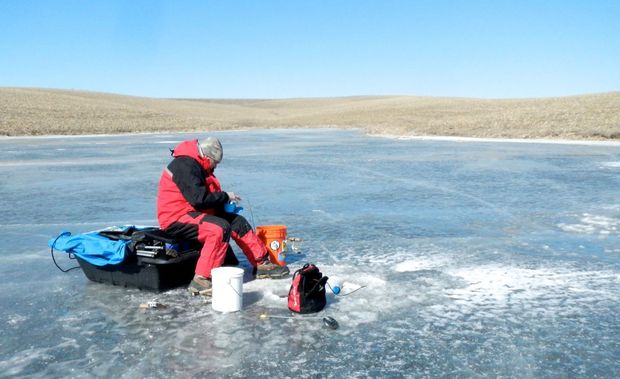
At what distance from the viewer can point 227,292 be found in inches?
189

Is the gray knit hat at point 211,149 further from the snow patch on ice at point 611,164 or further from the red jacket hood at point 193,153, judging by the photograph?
the snow patch on ice at point 611,164

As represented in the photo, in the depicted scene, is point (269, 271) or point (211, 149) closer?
point (211, 149)

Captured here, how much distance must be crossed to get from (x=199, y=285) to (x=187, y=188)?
83cm

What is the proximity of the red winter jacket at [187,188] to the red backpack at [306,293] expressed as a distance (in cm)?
108

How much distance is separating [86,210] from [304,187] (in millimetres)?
4177

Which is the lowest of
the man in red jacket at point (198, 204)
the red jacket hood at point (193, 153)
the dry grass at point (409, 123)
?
the dry grass at point (409, 123)

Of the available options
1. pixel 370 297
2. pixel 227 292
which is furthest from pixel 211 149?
pixel 370 297

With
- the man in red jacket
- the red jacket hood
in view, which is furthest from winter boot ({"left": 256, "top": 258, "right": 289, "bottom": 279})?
the red jacket hood

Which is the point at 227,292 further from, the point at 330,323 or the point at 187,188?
the point at 187,188

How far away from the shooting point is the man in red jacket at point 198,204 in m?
5.28

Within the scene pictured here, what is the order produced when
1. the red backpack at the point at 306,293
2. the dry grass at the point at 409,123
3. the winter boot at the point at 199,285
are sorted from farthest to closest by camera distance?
the dry grass at the point at 409,123, the winter boot at the point at 199,285, the red backpack at the point at 306,293

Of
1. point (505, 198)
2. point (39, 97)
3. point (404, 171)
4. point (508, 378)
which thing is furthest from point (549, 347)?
point (39, 97)

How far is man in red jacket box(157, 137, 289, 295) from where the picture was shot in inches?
208

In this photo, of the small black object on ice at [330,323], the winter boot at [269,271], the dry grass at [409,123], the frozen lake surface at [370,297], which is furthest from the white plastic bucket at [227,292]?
the dry grass at [409,123]
